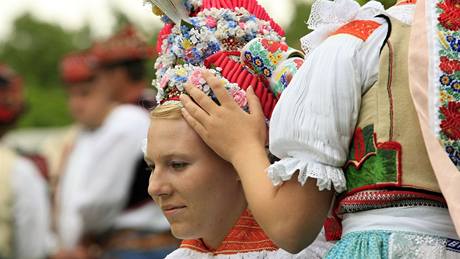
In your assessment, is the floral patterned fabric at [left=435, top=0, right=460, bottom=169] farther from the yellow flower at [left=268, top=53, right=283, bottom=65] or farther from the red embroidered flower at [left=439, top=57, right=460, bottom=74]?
the yellow flower at [left=268, top=53, right=283, bottom=65]

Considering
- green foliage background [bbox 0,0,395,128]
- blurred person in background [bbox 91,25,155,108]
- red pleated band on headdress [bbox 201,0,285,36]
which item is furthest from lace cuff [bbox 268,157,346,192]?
green foliage background [bbox 0,0,395,128]

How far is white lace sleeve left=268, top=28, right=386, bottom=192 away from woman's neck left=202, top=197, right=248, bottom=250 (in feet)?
1.40

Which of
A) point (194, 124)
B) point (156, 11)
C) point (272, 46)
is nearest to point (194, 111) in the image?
point (194, 124)

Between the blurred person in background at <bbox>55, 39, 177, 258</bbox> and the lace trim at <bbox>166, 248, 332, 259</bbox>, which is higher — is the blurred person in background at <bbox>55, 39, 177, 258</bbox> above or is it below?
below

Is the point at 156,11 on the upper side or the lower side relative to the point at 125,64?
upper

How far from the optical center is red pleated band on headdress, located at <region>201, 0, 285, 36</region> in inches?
105

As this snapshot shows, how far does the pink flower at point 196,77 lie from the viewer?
249cm

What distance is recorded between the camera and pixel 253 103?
7.96 feet

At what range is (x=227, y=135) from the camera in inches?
92.5

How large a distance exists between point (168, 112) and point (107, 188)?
390 cm

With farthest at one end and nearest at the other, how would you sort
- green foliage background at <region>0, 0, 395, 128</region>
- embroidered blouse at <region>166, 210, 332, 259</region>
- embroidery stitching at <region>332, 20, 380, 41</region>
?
green foliage background at <region>0, 0, 395, 128</region>
embroidered blouse at <region>166, 210, 332, 259</region>
embroidery stitching at <region>332, 20, 380, 41</region>

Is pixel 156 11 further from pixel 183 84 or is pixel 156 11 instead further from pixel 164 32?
pixel 183 84

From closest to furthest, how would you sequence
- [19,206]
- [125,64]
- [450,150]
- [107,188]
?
1. [450,150]
2. [19,206]
3. [107,188]
4. [125,64]

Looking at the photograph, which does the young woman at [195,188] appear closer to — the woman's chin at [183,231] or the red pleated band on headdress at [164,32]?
the woman's chin at [183,231]
